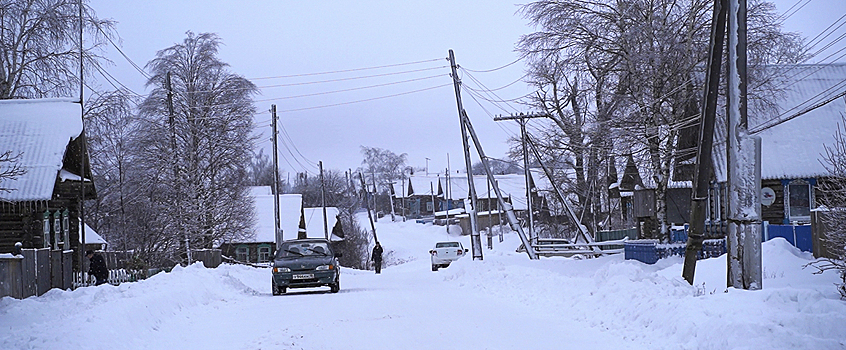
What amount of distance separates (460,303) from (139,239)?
79.8 ft

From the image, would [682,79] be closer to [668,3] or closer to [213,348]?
[668,3]

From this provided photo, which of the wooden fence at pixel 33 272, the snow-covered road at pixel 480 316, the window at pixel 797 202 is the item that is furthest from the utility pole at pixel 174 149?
the window at pixel 797 202

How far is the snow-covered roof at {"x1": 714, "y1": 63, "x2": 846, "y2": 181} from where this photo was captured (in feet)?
103

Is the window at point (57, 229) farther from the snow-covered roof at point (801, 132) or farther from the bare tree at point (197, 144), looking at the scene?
the snow-covered roof at point (801, 132)

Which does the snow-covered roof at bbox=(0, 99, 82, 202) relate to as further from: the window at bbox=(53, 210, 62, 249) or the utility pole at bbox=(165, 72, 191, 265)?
the utility pole at bbox=(165, 72, 191, 265)

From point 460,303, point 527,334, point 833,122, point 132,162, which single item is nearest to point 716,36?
point 527,334

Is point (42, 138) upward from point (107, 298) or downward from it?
upward

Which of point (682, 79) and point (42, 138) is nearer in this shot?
point (682, 79)

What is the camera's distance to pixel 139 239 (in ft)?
123

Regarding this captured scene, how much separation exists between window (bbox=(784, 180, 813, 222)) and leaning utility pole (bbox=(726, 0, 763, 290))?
2233 cm

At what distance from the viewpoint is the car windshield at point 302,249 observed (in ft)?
78.3

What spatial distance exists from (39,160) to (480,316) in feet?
67.3

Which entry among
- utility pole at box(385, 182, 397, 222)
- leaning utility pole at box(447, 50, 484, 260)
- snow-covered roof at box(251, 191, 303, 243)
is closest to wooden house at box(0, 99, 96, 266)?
leaning utility pole at box(447, 50, 484, 260)

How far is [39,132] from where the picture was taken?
2967 cm
